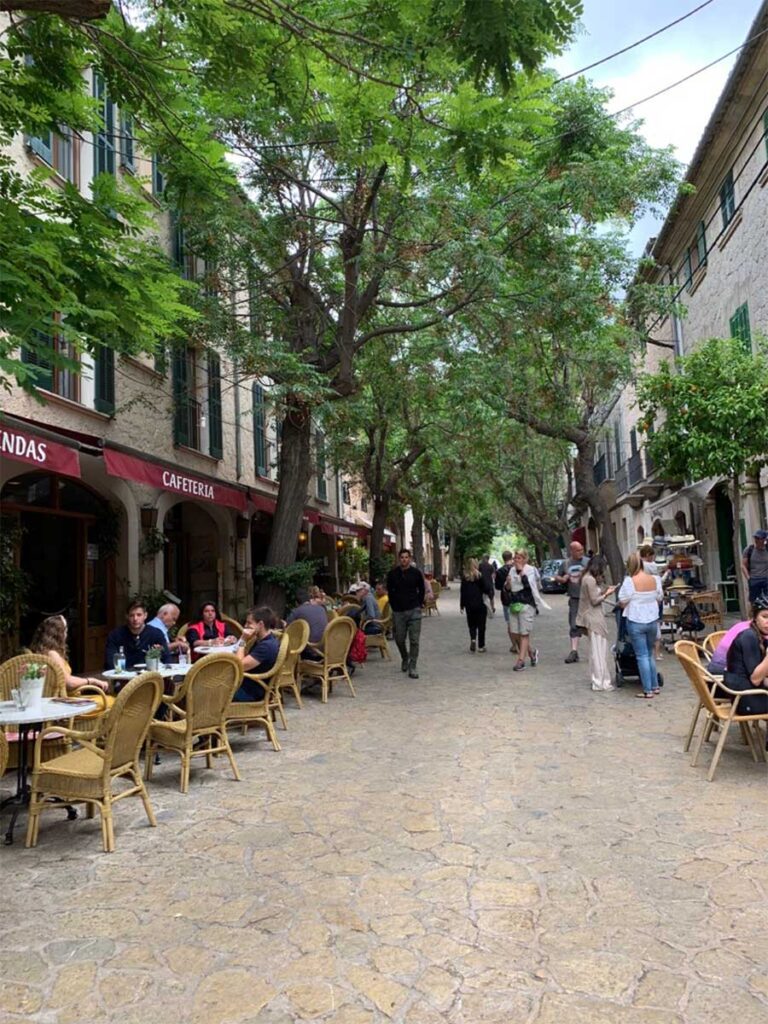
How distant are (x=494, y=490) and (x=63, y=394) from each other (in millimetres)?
24640

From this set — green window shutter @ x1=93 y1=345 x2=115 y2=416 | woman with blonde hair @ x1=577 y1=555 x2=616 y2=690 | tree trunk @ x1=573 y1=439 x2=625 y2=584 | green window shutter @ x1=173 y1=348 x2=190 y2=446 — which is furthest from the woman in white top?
tree trunk @ x1=573 y1=439 x2=625 y2=584

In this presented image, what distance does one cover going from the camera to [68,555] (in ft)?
37.2

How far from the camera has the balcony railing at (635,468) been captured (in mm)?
25897

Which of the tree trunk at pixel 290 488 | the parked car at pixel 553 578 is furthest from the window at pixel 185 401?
the parked car at pixel 553 578

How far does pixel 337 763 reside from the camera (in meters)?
6.17

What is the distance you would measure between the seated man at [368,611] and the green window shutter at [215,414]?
4.70 meters

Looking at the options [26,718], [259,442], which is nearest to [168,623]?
[26,718]

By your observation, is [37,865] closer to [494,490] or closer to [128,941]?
[128,941]

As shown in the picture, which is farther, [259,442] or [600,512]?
[259,442]

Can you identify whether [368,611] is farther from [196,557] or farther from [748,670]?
[748,670]

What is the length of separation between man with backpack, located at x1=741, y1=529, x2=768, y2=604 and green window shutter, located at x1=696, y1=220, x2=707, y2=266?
29.9ft

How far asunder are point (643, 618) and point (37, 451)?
656 centimetres

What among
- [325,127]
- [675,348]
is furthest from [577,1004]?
[675,348]

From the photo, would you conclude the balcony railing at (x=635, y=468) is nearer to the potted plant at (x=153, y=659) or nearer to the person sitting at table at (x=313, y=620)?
the person sitting at table at (x=313, y=620)
